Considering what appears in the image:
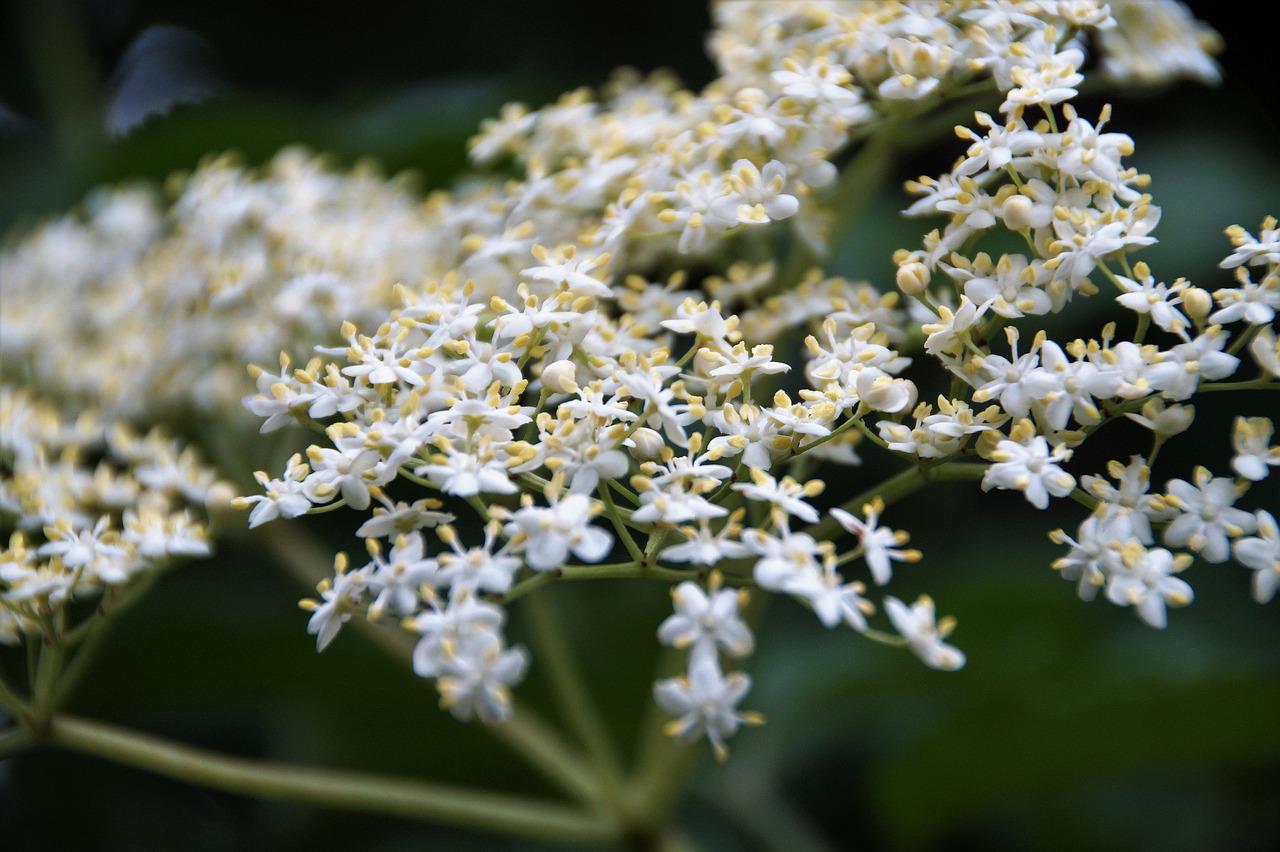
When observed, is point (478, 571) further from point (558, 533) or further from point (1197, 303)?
point (1197, 303)

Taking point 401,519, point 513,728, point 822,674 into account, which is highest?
point 401,519

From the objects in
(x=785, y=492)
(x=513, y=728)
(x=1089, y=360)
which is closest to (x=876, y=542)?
(x=785, y=492)

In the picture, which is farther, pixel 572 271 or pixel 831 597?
pixel 572 271

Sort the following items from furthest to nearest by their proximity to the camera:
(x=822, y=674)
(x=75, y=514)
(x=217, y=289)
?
(x=822, y=674) → (x=217, y=289) → (x=75, y=514)

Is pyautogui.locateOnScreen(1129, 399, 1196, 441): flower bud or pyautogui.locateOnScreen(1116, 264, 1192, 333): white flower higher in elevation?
pyautogui.locateOnScreen(1116, 264, 1192, 333): white flower

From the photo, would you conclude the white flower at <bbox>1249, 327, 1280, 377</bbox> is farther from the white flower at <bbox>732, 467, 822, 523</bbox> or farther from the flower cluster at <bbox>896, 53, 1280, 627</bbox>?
the white flower at <bbox>732, 467, 822, 523</bbox>

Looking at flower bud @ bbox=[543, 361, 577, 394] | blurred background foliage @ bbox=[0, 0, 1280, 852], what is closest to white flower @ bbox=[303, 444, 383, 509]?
flower bud @ bbox=[543, 361, 577, 394]
